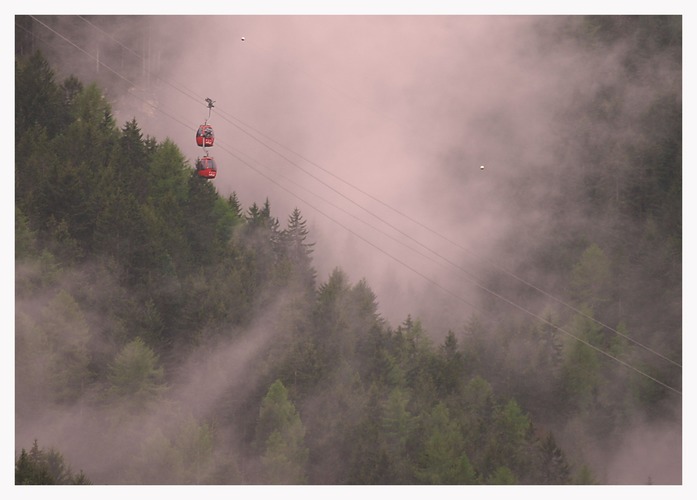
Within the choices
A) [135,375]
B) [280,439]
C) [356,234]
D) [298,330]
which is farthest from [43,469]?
[356,234]

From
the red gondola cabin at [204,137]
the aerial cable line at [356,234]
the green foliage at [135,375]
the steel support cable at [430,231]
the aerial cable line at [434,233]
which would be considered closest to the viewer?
the red gondola cabin at [204,137]

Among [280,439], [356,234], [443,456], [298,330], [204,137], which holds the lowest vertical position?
[280,439]

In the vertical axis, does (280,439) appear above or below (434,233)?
below

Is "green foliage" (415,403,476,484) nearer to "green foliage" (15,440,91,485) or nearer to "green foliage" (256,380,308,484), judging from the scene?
"green foliage" (256,380,308,484)

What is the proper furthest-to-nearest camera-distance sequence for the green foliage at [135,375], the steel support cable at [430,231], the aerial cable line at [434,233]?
the aerial cable line at [434,233], the steel support cable at [430,231], the green foliage at [135,375]

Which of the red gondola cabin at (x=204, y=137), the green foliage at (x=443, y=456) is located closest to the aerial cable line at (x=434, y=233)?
the red gondola cabin at (x=204, y=137)

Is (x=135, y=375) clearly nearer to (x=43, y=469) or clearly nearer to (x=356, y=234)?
(x=43, y=469)

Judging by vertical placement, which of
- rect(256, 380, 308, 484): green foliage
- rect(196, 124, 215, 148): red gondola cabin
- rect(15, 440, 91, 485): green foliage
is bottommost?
rect(15, 440, 91, 485): green foliage

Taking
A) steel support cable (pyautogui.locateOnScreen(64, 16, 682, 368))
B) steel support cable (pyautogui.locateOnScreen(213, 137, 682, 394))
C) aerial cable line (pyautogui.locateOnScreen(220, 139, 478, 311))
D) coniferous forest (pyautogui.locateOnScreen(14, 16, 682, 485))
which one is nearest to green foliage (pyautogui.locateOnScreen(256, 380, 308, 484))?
coniferous forest (pyautogui.locateOnScreen(14, 16, 682, 485))

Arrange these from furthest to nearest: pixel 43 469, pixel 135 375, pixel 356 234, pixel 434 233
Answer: pixel 434 233, pixel 356 234, pixel 135 375, pixel 43 469

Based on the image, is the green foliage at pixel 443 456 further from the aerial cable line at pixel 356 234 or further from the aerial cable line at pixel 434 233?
the aerial cable line at pixel 434 233
